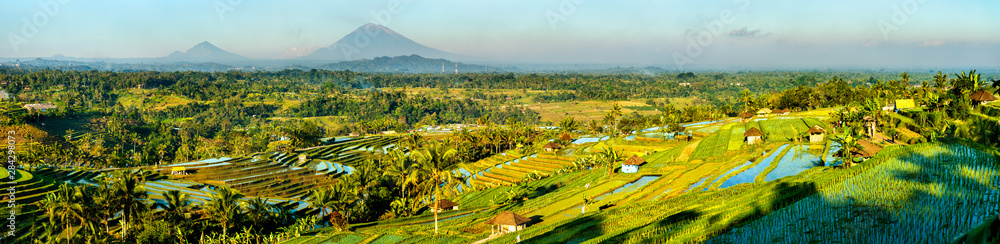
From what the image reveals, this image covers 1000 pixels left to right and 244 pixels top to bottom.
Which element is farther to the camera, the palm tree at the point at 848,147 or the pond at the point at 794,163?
the pond at the point at 794,163

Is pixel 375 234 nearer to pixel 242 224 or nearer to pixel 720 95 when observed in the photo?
pixel 242 224

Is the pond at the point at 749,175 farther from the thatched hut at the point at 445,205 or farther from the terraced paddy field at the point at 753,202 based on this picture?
the thatched hut at the point at 445,205

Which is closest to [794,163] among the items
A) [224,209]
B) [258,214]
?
[258,214]

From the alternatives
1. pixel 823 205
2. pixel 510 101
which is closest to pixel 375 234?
pixel 823 205

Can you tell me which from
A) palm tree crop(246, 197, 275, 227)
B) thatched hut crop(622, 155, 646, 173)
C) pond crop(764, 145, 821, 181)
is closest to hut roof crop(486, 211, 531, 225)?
pond crop(764, 145, 821, 181)

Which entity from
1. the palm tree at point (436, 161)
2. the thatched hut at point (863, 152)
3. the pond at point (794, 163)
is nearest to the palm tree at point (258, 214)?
the palm tree at point (436, 161)

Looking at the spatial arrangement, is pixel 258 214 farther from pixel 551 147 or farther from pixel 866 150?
pixel 866 150
